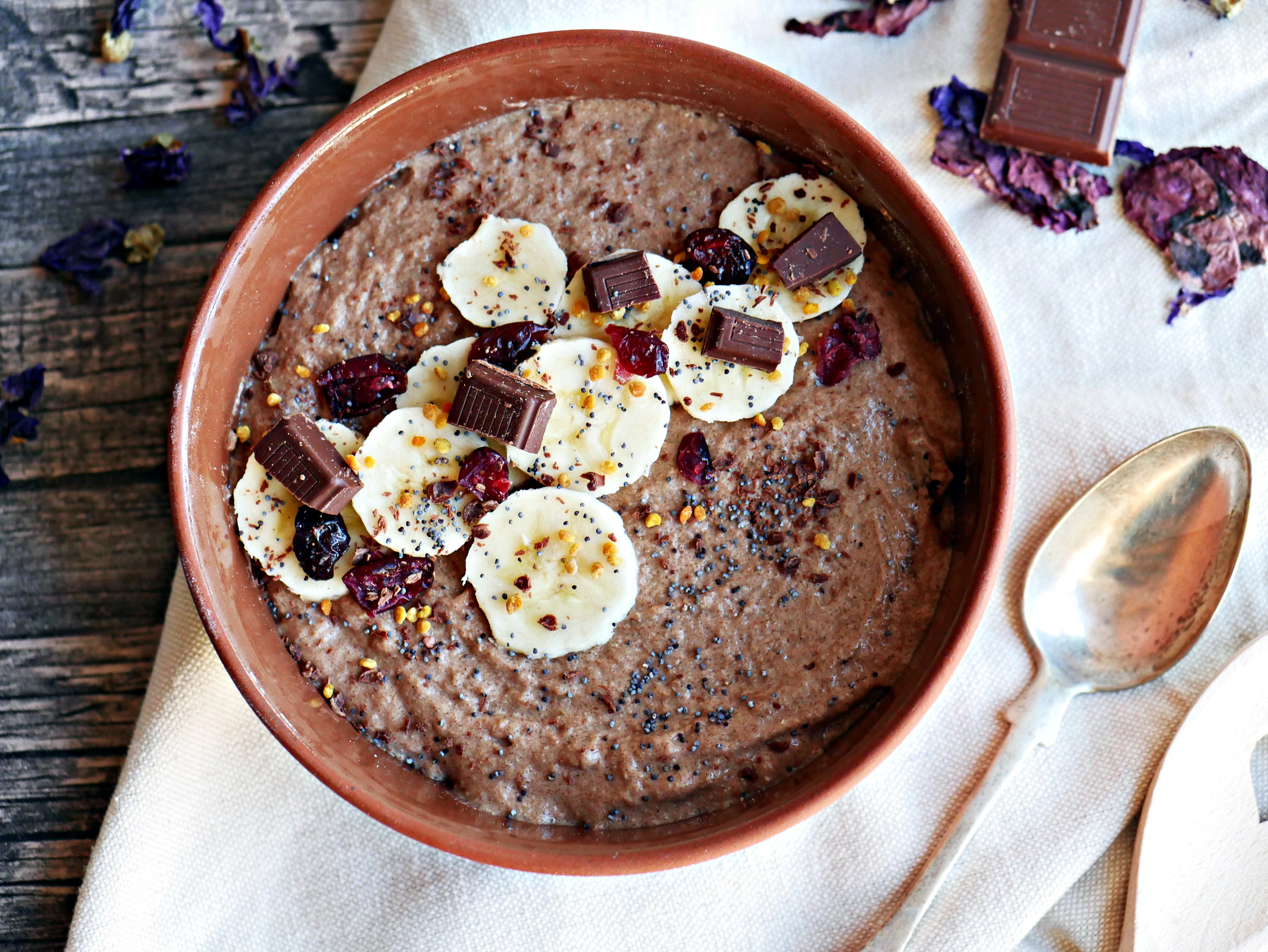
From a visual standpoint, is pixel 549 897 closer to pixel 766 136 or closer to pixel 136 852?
pixel 136 852

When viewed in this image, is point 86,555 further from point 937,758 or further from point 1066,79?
point 1066,79

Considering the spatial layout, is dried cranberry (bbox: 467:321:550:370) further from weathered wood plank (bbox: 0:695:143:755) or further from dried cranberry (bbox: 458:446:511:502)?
weathered wood plank (bbox: 0:695:143:755)

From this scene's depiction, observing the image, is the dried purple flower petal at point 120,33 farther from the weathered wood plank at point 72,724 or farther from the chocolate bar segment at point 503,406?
the weathered wood plank at point 72,724

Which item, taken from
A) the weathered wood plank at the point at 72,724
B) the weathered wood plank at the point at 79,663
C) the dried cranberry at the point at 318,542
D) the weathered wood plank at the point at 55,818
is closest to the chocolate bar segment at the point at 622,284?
the dried cranberry at the point at 318,542

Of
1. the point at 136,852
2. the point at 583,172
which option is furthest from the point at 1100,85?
the point at 136,852

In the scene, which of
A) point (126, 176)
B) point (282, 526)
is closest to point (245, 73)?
point (126, 176)

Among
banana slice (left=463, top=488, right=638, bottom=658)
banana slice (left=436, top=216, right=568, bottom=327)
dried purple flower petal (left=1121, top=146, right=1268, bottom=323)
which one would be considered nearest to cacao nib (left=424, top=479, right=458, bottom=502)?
banana slice (left=463, top=488, right=638, bottom=658)
